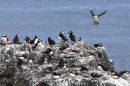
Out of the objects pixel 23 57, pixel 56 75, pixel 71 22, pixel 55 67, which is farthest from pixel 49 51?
pixel 71 22

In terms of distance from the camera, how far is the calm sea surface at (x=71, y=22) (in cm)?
6031

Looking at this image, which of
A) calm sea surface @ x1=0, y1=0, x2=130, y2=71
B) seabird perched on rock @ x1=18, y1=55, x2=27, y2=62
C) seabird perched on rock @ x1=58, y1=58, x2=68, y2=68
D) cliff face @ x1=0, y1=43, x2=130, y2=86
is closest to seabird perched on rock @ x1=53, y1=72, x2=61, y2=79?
cliff face @ x1=0, y1=43, x2=130, y2=86

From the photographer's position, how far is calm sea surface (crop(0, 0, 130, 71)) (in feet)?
198

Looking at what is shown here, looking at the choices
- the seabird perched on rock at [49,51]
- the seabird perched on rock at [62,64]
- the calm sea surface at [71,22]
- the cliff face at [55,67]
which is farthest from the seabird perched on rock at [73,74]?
the calm sea surface at [71,22]

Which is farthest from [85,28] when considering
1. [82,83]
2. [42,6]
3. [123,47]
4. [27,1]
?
[82,83]

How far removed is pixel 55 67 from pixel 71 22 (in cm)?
5708

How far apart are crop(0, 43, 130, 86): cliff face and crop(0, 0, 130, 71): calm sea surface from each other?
66.6ft

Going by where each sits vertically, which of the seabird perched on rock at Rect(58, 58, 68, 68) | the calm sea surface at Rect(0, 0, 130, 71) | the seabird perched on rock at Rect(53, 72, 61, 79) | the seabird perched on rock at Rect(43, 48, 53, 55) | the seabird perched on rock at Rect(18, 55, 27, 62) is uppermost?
the calm sea surface at Rect(0, 0, 130, 71)

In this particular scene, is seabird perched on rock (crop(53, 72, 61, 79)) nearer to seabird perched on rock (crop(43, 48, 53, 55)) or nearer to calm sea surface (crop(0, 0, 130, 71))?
seabird perched on rock (crop(43, 48, 53, 55))

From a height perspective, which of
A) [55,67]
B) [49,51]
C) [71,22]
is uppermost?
[71,22]

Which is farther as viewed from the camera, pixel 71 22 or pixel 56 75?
pixel 71 22

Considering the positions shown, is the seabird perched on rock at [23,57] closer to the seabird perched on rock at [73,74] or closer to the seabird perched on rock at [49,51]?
the seabird perched on rock at [49,51]

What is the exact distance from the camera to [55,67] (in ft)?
86.3

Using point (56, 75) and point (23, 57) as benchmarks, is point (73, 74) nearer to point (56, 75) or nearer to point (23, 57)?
point (56, 75)
